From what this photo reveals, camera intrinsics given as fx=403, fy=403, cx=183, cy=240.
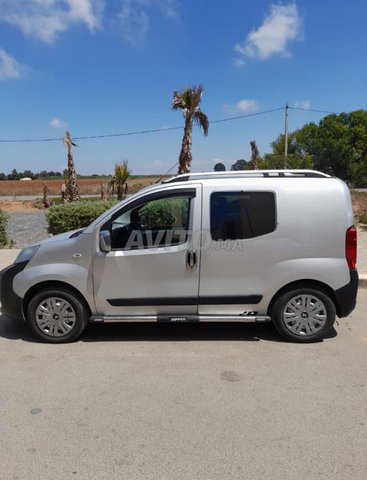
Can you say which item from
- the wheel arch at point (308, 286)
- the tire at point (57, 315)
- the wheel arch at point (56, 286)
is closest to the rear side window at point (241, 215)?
the wheel arch at point (308, 286)

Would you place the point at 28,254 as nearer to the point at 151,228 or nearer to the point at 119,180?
the point at 151,228

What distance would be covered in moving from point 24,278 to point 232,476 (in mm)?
3003

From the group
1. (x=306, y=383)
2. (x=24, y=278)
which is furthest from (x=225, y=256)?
(x=24, y=278)

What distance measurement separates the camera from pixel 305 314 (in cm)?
436

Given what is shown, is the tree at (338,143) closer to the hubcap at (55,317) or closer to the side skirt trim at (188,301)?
the side skirt trim at (188,301)

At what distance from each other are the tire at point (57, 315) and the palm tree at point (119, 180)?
37.5 ft

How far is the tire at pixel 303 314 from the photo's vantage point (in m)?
4.33

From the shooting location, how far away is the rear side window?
13.9ft

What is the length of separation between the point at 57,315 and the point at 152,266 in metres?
1.19

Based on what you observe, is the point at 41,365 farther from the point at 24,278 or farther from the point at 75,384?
the point at 24,278

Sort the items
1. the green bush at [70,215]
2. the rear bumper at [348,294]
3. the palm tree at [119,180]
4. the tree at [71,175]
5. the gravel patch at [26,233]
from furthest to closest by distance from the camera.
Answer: the tree at [71,175] → the palm tree at [119,180] → the gravel patch at [26,233] → the green bush at [70,215] → the rear bumper at [348,294]

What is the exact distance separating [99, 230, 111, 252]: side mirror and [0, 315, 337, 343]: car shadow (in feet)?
3.54

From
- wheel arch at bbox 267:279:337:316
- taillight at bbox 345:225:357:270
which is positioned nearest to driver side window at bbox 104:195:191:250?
wheel arch at bbox 267:279:337:316

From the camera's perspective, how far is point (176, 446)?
105 inches
